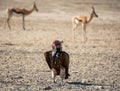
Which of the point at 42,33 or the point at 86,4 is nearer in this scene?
the point at 42,33

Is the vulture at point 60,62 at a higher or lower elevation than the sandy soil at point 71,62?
higher

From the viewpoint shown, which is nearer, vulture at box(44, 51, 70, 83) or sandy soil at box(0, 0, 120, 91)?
vulture at box(44, 51, 70, 83)

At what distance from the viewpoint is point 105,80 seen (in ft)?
35.2

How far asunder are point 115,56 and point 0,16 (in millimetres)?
20126

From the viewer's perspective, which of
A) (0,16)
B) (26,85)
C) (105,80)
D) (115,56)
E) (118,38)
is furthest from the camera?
(0,16)

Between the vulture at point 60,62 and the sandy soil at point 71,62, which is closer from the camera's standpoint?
the vulture at point 60,62

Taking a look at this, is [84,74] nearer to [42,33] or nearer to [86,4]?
[42,33]

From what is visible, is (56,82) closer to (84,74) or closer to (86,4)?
(84,74)

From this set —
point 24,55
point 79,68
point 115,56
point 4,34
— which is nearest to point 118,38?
point 4,34

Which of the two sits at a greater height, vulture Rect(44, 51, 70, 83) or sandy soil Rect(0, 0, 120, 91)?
vulture Rect(44, 51, 70, 83)

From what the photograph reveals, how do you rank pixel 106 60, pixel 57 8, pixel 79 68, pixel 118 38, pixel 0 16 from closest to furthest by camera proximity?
pixel 79 68 → pixel 106 60 → pixel 118 38 → pixel 0 16 → pixel 57 8

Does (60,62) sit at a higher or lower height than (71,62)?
higher

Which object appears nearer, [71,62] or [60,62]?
[60,62]

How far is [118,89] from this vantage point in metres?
9.66
